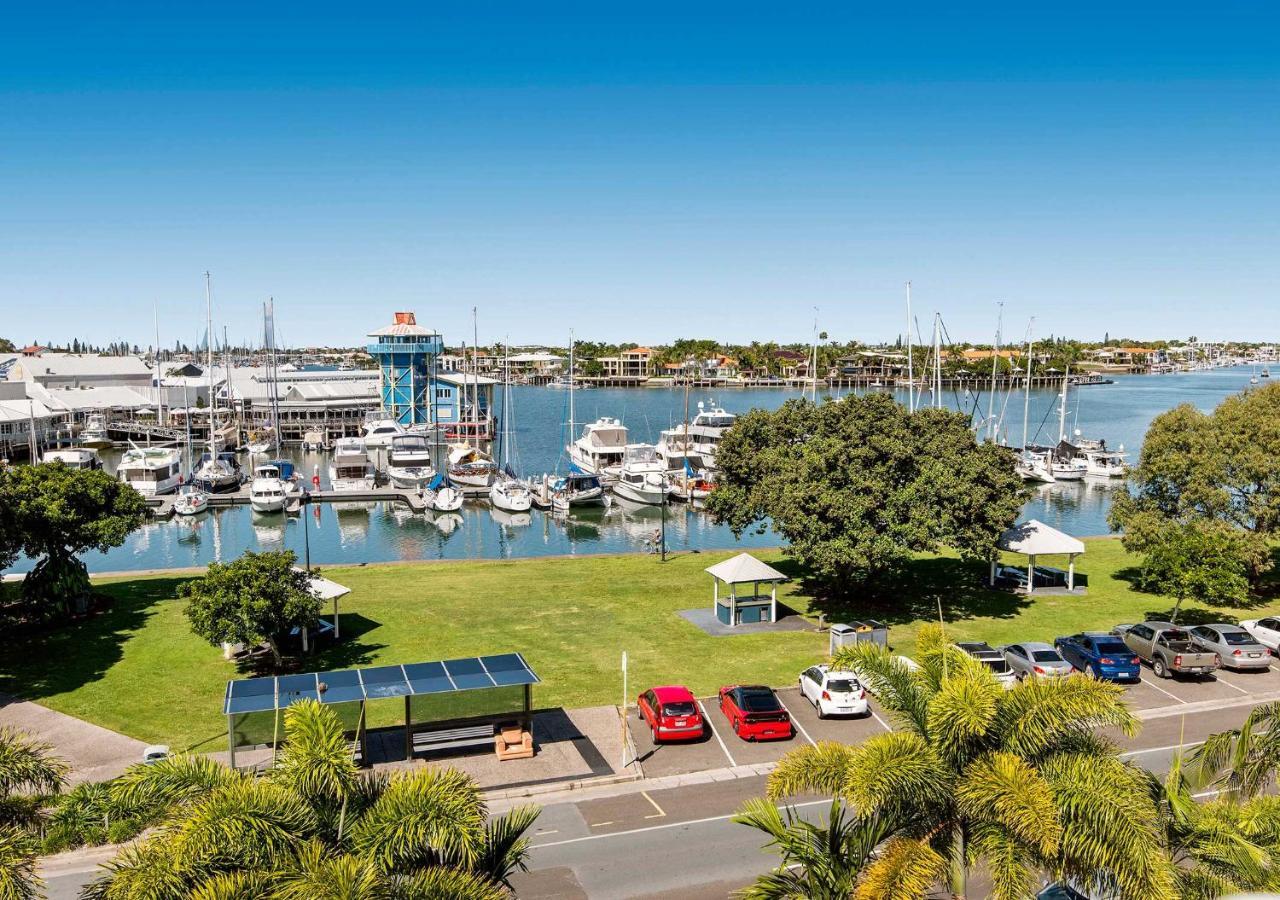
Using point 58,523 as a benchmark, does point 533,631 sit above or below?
below

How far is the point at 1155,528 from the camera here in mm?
35969

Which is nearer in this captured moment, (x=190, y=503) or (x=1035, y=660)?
(x=1035, y=660)

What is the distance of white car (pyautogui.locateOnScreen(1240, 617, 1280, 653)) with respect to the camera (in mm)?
28609

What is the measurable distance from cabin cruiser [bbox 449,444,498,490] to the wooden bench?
5873 cm

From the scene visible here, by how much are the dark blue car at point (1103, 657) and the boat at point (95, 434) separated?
113 meters

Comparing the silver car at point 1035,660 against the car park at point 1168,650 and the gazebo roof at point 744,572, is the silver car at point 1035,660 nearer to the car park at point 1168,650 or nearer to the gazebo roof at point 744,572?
the car park at point 1168,650

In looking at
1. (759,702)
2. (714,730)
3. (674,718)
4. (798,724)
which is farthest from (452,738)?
(798,724)

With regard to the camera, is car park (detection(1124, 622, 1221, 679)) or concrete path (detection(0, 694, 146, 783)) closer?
concrete path (detection(0, 694, 146, 783))

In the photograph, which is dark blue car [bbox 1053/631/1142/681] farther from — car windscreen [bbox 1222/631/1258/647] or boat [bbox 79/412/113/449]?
boat [bbox 79/412/113/449]

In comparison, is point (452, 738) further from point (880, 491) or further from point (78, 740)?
point (880, 491)

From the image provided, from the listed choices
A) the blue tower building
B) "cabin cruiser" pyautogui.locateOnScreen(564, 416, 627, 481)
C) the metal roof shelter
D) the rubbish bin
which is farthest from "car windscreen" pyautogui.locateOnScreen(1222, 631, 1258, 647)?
the blue tower building

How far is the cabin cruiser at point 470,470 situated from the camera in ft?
266

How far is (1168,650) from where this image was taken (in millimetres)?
26797

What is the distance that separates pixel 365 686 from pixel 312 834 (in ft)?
35.5
